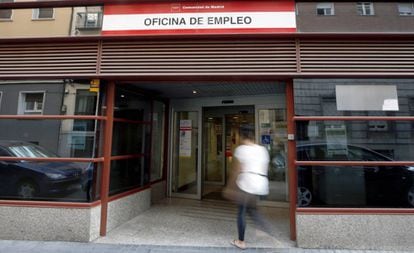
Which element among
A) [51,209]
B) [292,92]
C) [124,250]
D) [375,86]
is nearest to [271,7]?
[292,92]

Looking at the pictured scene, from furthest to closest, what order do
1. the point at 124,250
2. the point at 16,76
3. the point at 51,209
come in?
1. the point at 16,76
2. the point at 51,209
3. the point at 124,250

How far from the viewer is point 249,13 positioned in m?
4.48

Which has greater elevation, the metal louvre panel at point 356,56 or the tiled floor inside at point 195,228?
the metal louvre panel at point 356,56

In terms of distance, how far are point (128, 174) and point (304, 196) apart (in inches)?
136

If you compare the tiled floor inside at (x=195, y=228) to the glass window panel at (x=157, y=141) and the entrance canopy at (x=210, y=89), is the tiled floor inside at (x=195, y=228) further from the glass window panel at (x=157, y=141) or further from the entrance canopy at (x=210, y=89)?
the entrance canopy at (x=210, y=89)

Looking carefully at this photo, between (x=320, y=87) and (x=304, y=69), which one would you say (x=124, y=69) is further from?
(x=320, y=87)

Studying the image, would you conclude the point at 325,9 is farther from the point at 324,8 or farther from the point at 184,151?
the point at 184,151

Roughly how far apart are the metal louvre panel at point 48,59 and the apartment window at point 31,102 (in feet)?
1.15

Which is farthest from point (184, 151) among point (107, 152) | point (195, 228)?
point (107, 152)

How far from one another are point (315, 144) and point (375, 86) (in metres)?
1.37

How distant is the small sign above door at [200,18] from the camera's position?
4422 millimetres

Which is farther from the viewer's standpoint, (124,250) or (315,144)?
(315,144)

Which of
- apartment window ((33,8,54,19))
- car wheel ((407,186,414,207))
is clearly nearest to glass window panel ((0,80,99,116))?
apartment window ((33,8,54,19))

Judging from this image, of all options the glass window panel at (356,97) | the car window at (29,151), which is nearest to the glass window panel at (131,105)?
the car window at (29,151)
